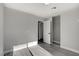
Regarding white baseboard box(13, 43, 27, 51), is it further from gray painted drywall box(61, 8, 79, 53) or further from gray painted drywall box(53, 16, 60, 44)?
gray painted drywall box(53, 16, 60, 44)

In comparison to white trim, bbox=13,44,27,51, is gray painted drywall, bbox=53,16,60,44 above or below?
above

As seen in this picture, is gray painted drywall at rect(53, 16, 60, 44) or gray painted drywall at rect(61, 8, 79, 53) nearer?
gray painted drywall at rect(61, 8, 79, 53)

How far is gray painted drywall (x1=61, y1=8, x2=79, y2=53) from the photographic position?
3.20 meters

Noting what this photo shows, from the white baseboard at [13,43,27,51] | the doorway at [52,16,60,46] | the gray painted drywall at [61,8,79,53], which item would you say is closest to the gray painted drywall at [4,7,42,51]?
the white baseboard at [13,43,27,51]

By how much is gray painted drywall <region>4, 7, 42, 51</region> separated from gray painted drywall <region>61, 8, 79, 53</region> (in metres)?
2.01

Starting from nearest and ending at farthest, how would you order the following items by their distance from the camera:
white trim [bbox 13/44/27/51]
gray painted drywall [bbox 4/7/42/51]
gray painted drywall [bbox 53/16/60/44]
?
gray painted drywall [bbox 4/7/42/51] → white trim [bbox 13/44/27/51] → gray painted drywall [bbox 53/16/60/44]

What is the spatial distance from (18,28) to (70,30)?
2.97m

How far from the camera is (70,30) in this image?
3.51 meters

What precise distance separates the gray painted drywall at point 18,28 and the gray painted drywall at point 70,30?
201cm

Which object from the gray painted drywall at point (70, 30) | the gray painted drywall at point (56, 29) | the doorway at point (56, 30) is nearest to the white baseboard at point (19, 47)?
the gray painted drywall at point (70, 30)

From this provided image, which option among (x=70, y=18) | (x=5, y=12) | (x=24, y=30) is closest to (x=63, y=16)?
(x=70, y=18)

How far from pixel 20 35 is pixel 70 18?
3.05 m

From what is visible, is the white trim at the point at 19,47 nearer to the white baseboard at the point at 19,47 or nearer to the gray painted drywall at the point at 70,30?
the white baseboard at the point at 19,47

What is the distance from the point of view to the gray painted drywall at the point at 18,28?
3.15 meters
